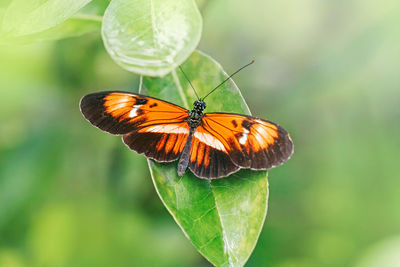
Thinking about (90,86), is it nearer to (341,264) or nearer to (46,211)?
(46,211)

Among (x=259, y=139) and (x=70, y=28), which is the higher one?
(x=70, y=28)

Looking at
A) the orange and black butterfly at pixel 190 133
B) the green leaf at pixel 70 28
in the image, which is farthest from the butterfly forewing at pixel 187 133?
the green leaf at pixel 70 28

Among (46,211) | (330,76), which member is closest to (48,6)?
(46,211)

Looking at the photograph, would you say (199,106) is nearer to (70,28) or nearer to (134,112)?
(134,112)

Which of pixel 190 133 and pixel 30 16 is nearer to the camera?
pixel 30 16

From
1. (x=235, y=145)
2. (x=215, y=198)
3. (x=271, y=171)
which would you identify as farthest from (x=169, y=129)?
(x=271, y=171)

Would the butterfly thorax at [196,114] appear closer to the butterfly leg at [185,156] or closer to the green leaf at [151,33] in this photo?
the butterfly leg at [185,156]

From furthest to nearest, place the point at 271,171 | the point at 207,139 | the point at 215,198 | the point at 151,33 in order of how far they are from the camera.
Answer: the point at 271,171
the point at 207,139
the point at 215,198
the point at 151,33

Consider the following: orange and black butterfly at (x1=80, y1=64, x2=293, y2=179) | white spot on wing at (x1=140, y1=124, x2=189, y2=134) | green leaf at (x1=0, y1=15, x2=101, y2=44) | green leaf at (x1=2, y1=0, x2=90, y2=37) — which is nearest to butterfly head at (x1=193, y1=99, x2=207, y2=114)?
orange and black butterfly at (x1=80, y1=64, x2=293, y2=179)
